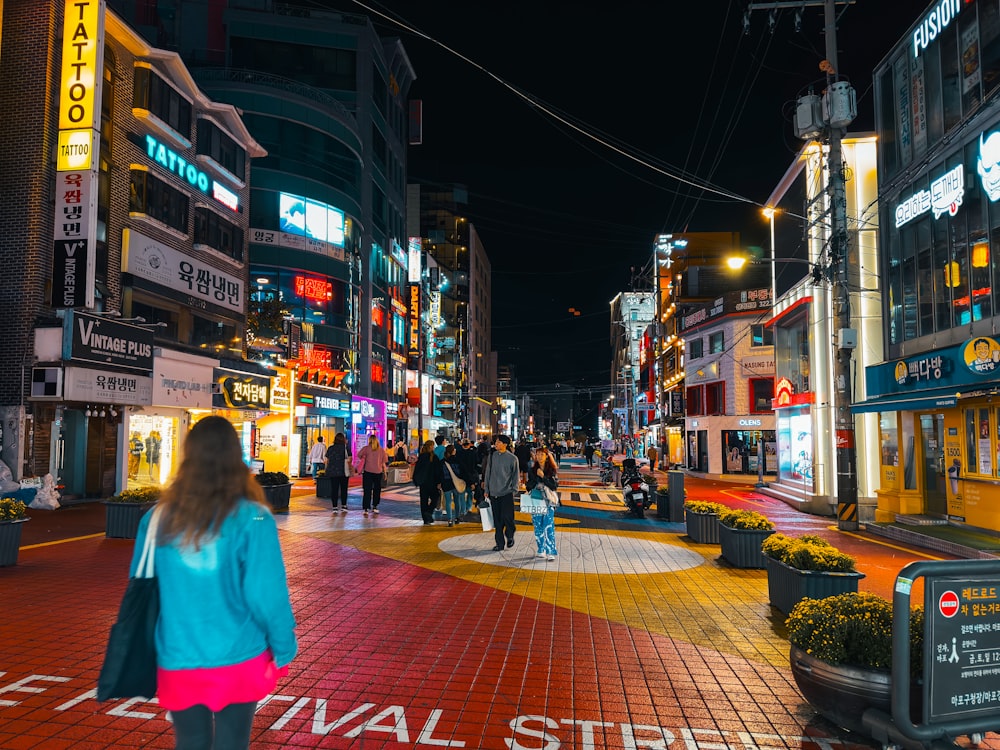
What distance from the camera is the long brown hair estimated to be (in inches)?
116

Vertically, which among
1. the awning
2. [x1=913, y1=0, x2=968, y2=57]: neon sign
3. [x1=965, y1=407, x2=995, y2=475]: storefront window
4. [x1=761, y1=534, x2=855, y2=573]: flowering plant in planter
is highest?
[x1=913, y1=0, x2=968, y2=57]: neon sign

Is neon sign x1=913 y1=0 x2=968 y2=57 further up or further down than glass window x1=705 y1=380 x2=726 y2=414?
further up

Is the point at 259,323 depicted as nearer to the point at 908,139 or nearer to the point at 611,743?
the point at 908,139

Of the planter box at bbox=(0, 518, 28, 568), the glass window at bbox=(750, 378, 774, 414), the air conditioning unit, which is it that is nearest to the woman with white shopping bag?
the planter box at bbox=(0, 518, 28, 568)

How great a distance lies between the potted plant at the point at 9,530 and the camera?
9.80 m

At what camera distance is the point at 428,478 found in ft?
50.6

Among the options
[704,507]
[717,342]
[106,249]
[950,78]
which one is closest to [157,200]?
[106,249]

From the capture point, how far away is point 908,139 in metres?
17.0

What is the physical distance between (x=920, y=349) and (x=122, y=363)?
1986 centimetres

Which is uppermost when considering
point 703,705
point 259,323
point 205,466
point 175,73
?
point 175,73

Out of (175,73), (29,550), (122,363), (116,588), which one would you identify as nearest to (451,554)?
(116,588)

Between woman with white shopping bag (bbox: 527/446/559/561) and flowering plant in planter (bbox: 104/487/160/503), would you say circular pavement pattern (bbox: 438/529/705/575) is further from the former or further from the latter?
flowering plant in planter (bbox: 104/487/160/503)

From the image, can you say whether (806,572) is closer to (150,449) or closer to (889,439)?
(889,439)

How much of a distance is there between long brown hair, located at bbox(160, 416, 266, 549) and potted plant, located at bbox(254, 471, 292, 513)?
14.6 m
